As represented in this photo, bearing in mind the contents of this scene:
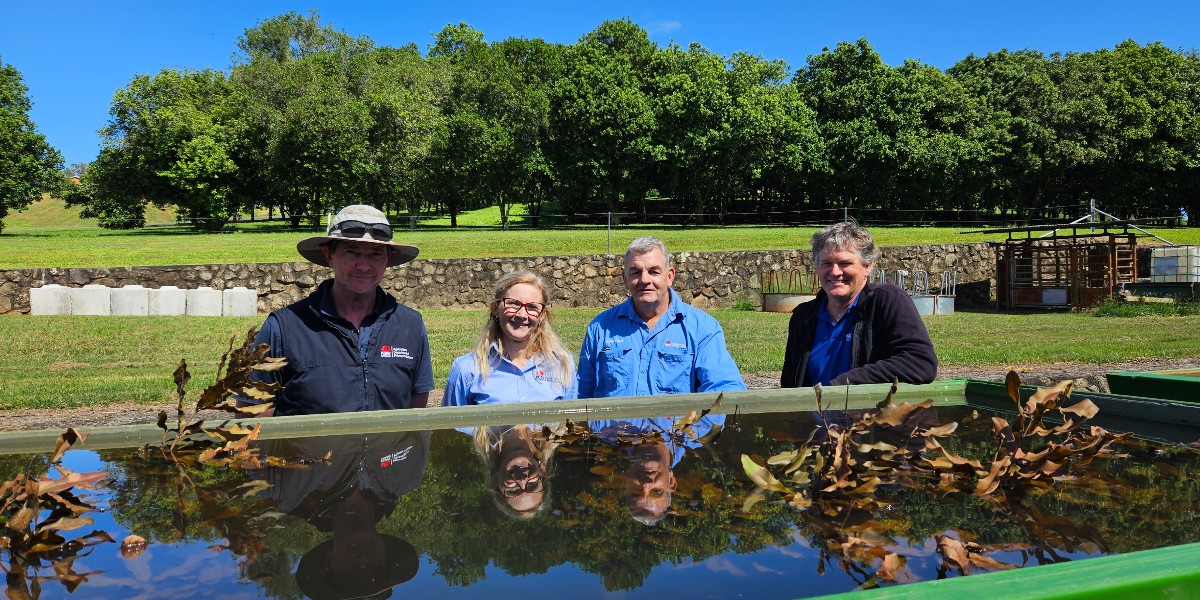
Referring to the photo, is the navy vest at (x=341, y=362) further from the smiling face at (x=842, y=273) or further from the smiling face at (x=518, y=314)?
the smiling face at (x=842, y=273)

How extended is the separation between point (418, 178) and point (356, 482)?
45582 mm

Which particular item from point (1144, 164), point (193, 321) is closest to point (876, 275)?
point (193, 321)

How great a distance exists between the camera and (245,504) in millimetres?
1897

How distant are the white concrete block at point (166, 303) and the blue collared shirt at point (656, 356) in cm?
1547

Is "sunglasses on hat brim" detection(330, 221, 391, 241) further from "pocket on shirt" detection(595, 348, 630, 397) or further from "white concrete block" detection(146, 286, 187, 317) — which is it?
"white concrete block" detection(146, 286, 187, 317)

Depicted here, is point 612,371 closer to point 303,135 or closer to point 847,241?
point 847,241

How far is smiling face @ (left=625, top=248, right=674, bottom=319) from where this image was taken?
4.33 meters

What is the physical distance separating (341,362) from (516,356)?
89 cm

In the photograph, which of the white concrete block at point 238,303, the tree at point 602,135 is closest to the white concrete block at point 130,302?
the white concrete block at point 238,303

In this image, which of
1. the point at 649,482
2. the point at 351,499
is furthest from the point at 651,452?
the point at 351,499

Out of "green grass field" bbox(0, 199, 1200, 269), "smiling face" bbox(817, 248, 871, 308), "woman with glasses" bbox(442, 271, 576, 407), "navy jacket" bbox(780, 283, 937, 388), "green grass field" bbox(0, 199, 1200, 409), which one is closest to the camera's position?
"navy jacket" bbox(780, 283, 937, 388)

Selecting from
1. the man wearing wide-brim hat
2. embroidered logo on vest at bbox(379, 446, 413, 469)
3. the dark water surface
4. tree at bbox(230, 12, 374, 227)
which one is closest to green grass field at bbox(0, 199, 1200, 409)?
the man wearing wide-brim hat

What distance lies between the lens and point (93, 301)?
56.8 feet

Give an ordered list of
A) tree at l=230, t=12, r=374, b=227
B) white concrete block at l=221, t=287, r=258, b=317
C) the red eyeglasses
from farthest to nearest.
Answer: tree at l=230, t=12, r=374, b=227 < white concrete block at l=221, t=287, r=258, b=317 < the red eyeglasses
